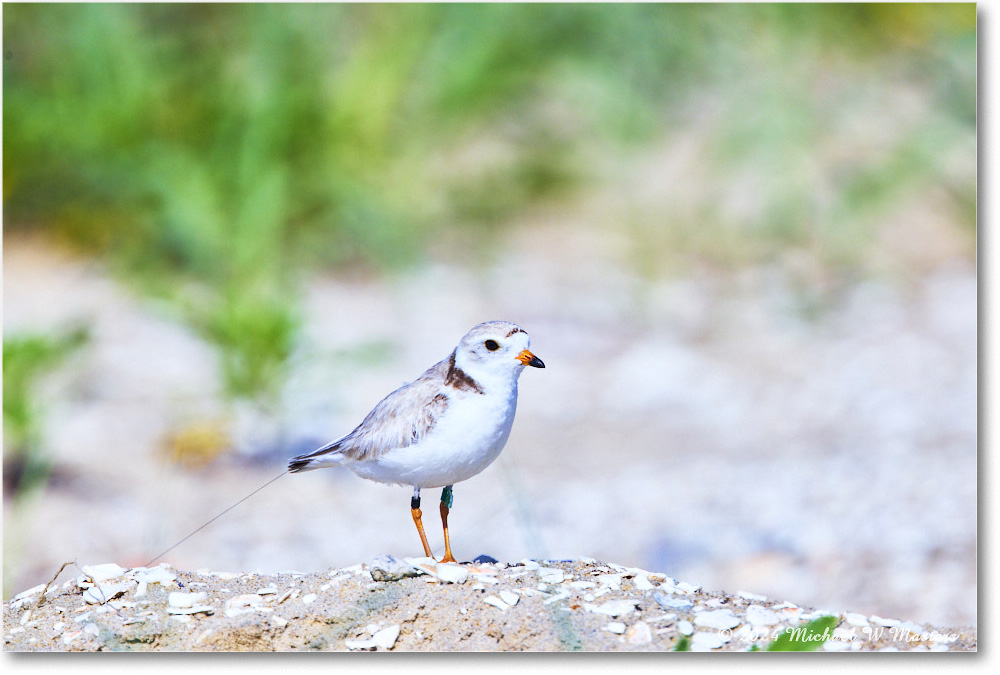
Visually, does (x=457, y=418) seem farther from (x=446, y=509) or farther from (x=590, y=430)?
(x=590, y=430)

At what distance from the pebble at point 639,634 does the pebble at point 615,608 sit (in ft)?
0.16

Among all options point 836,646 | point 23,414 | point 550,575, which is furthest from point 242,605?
point 23,414

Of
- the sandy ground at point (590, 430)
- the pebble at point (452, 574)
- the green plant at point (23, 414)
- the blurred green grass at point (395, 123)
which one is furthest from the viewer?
the blurred green grass at point (395, 123)

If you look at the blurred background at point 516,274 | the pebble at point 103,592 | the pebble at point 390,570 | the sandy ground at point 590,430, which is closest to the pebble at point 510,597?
the pebble at point 390,570

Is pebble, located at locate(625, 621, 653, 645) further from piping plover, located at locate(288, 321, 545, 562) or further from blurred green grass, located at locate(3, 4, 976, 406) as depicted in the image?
blurred green grass, located at locate(3, 4, 976, 406)

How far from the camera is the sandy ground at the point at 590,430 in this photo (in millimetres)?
4402

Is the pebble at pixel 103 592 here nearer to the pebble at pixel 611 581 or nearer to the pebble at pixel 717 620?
the pebble at pixel 611 581

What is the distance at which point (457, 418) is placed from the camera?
110 inches

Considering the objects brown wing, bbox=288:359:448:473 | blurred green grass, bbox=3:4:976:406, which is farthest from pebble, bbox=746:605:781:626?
blurred green grass, bbox=3:4:976:406

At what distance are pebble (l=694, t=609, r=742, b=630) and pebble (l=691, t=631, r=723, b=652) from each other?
2cm

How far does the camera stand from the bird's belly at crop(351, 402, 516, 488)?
276cm

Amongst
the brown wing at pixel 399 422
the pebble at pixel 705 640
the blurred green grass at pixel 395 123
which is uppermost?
the blurred green grass at pixel 395 123

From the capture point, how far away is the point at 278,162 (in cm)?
554

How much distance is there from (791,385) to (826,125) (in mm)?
1298
